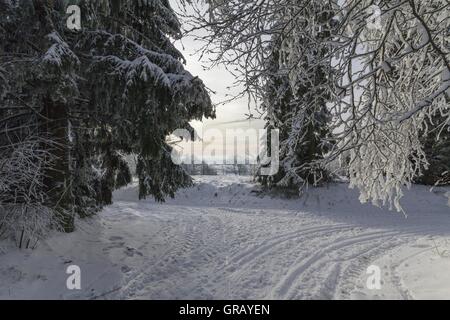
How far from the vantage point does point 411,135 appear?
5.64 metres

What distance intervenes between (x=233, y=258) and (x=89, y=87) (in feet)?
14.7

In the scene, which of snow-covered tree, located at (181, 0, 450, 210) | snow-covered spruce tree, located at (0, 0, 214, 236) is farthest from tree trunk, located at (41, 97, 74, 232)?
snow-covered tree, located at (181, 0, 450, 210)

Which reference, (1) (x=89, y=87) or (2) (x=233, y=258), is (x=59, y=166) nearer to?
(1) (x=89, y=87)

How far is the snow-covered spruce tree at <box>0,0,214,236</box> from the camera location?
6863mm

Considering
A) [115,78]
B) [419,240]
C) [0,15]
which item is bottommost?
[419,240]

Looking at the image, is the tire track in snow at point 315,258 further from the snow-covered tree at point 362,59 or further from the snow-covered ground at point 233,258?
the snow-covered tree at point 362,59

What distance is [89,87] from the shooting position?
822cm

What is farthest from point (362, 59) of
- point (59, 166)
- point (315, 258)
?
point (59, 166)

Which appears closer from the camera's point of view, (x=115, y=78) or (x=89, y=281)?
(x=89, y=281)

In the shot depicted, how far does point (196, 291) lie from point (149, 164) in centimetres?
363

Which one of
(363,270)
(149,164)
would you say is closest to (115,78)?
(149,164)

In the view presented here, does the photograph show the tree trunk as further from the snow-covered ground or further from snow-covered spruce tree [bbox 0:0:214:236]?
the snow-covered ground
